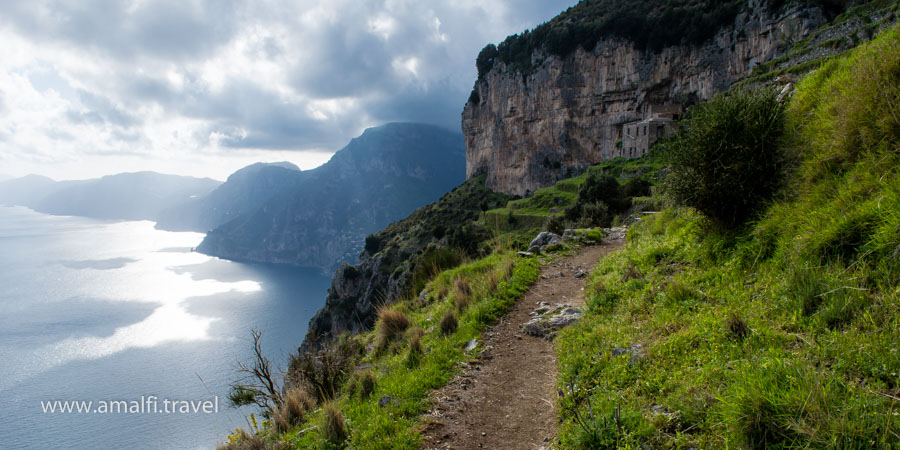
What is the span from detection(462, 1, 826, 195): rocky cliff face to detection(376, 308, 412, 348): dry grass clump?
194ft

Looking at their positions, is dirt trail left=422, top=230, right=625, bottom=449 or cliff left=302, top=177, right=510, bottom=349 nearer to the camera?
dirt trail left=422, top=230, right=625, bottom=449

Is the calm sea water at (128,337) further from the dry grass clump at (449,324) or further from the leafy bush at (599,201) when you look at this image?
the leafy bush at (599,201)

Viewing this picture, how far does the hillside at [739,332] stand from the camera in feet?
7.58

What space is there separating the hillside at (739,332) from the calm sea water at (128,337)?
335 cm

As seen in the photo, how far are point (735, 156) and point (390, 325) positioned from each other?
6.53 metres

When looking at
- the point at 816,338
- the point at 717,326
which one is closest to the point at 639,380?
the point at 717,326

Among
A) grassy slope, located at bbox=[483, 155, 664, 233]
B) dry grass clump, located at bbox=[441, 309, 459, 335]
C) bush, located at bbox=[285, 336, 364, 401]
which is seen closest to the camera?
bush, located at bbox=[285, 336, 364, 401]

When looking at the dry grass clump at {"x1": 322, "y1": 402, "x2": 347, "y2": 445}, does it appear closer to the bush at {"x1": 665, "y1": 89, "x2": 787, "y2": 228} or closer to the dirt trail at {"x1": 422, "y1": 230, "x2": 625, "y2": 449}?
the dirt trail at {"x1": 422, "y1": 230, "x2": 625, "y2": 449}

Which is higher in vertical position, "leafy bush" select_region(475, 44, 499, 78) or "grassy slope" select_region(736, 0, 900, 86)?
"leafy bush" select_region(475, 44, 499, 78)

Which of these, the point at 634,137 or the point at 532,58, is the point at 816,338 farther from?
the point at 532,58

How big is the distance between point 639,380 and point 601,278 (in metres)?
3.80

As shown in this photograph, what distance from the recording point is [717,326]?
363 cm

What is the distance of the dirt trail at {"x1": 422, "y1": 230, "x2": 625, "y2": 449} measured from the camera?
Answer: 12.3ft

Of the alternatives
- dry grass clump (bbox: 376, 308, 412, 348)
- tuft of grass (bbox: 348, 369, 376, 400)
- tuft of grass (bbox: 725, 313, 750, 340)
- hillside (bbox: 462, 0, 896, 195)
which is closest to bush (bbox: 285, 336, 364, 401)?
tuft of grass (bbox: 348, 369, 376, 400)
